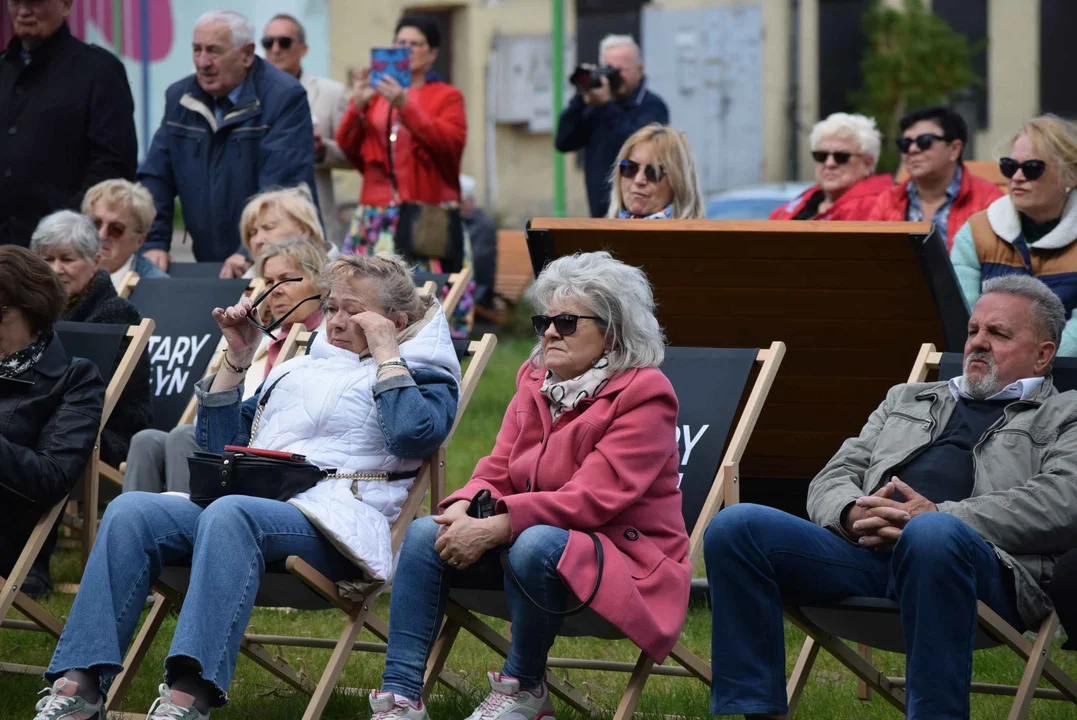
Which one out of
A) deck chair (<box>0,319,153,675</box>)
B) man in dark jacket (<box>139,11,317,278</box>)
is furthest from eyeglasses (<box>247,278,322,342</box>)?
man in dark jacket (<box>139,11,317,278</box>)

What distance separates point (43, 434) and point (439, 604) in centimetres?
156

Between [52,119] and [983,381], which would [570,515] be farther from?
[52,119]

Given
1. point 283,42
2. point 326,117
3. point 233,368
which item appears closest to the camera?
point 233,368

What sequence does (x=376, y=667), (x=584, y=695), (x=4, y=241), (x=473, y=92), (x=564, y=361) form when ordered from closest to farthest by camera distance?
(x=564, y=361) → (x=584, y=695) → (x=376, y=667) → (x=4, y=241) → (x=473, y=92)

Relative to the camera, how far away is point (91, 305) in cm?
627

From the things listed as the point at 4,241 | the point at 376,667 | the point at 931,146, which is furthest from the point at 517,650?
the point at 4,241

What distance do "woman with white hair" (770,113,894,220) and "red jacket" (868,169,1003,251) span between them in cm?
26

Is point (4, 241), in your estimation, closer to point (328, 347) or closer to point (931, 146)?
point (328, 347)

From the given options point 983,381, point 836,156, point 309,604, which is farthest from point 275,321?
point 836,156

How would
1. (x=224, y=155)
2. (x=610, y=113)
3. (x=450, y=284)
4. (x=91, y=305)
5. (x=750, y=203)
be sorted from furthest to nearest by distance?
(x=750, y=203) → (x=610, y=113) → (x=224, y=155) → (x=450, y=284) → (x=91, y=305)

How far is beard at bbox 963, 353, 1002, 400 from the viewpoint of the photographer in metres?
4.61

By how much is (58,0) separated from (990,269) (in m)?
4.46

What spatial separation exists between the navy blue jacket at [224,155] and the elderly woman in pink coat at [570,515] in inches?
132

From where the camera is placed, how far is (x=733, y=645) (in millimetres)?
4234
